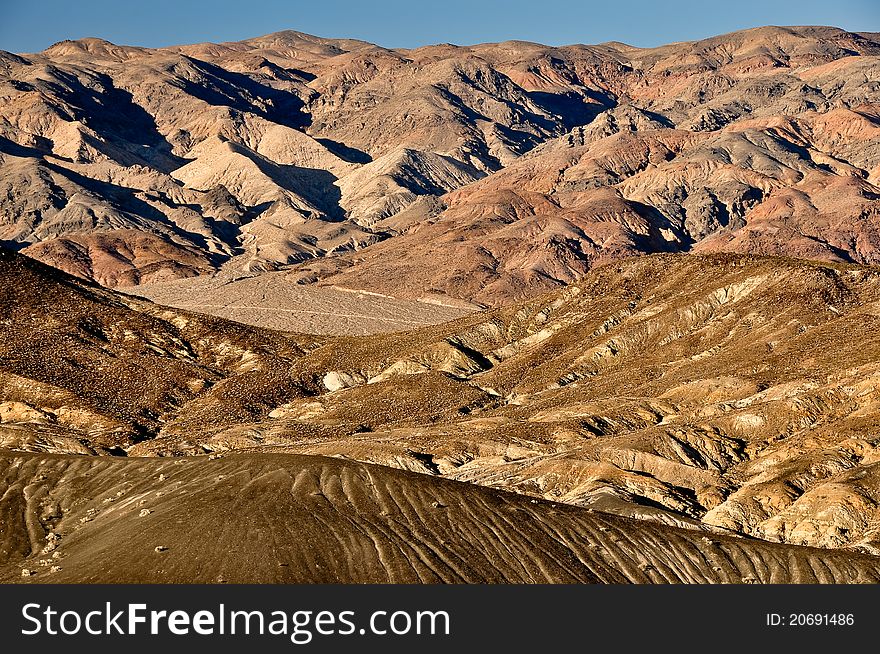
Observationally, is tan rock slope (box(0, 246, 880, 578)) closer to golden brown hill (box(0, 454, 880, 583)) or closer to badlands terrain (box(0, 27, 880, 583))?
badlands terrain (box(0, 27, 880, 583))

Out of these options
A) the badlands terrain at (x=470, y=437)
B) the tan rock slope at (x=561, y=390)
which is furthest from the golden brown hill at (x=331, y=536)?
the tan rock slope at (x=561, y=390)

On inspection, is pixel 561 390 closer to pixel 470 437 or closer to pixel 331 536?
pixel 470 437

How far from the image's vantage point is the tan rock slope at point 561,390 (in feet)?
244

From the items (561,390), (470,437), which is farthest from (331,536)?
(561,390)

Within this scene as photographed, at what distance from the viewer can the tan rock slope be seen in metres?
74.2

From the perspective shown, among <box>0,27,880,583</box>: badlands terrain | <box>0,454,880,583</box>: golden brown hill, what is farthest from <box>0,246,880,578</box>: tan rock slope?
<box>0,454,880,583</box>: golden brown hill

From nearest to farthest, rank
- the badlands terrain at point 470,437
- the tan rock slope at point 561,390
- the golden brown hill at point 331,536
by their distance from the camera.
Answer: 1. the golden brown hill at point 331,536
2. the badlands terrain at point 470,437
3. the tan rock slope at point 561,390

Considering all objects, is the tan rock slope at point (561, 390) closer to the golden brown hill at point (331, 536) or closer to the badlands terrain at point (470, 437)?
the badlands terrain at point (470, 437)

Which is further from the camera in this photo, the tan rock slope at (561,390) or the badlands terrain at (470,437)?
the tan rock slope at (561,390)

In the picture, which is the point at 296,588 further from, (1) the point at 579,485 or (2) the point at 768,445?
(2) the point at 768,445

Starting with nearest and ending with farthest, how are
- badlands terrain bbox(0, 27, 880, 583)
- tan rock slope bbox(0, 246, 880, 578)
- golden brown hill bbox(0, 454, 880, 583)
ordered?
golden brown hill bbox(0, 454, 880, 583) < badlands terrain bbox(0, 27, 880, 583) < tan rock slope bbox(0, 246, 880, 578)

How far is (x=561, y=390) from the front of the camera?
105 metres

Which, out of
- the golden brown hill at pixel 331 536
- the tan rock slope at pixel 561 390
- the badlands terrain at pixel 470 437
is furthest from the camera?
the tan rock slope at pixel 561 390

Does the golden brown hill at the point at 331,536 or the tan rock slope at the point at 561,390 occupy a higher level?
the tan rock slope at the point at 561,390
